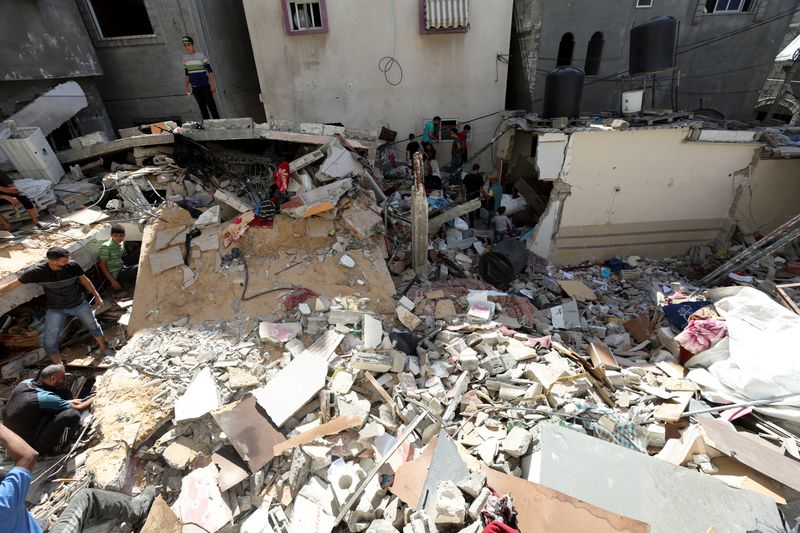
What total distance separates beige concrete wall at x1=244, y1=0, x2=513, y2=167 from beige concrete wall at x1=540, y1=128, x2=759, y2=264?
3786mm

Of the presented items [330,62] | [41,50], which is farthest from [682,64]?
[41,50]

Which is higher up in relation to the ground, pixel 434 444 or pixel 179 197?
pixel 179 197

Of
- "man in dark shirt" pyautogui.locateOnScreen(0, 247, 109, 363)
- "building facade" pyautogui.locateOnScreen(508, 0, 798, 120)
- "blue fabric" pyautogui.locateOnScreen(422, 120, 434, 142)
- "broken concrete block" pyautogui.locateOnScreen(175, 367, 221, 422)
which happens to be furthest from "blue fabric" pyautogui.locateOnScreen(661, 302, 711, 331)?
"man in dark shirt" pyautogui.locateOnScreen(0, 247, 109, 363)

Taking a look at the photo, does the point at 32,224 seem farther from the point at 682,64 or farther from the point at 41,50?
the point at 682,64

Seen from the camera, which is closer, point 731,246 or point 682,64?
point 731,246

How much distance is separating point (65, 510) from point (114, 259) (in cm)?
436

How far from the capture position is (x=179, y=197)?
707 centimetres

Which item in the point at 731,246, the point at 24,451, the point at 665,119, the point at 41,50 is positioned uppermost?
the point at 41,50

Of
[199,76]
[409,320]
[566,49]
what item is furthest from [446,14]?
[409,320]

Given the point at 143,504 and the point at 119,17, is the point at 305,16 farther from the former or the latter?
the point at 143,504

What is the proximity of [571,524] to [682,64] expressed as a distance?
48.3ft

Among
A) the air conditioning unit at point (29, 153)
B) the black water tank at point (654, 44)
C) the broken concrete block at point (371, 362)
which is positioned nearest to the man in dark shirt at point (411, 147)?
the black water tank at point (654, 44)

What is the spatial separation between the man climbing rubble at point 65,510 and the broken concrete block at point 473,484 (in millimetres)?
3019

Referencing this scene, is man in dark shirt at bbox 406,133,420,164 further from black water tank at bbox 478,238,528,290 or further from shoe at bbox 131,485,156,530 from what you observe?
shoe at bbox 131,485,156,530
